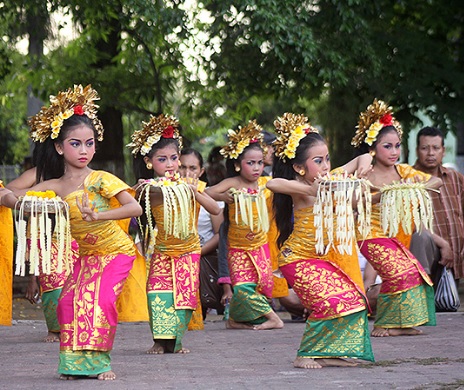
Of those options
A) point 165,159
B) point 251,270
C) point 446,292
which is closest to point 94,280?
point 165,159

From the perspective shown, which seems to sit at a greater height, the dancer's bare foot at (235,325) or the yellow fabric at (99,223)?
the yellow fabric at (99,223)

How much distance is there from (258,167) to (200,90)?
4.06m

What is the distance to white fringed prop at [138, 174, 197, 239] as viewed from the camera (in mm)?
7941

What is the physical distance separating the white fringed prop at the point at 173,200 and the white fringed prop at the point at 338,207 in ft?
3.98

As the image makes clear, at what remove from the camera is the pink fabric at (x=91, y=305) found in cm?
685

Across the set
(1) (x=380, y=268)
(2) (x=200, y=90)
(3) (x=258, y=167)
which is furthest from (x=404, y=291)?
(2) (x=200, y=90)

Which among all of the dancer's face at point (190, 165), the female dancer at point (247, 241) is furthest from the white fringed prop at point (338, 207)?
the dancer's face at point (190, 165)

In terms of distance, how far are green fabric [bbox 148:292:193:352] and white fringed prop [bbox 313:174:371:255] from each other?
1.64m

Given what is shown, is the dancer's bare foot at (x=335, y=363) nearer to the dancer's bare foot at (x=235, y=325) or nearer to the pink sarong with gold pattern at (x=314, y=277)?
the pink sarong with gold pattern at (x=314, y=277)

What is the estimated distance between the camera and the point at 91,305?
689 cm

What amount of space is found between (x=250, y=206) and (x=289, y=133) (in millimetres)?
2428

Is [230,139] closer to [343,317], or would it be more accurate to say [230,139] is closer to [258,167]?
[258,167]

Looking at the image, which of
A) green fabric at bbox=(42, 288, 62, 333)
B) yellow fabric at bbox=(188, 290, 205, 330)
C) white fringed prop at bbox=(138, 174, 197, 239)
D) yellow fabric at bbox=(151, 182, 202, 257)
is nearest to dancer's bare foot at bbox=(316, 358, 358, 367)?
white fringed prop at bbox=(138, 174, 197, 239)

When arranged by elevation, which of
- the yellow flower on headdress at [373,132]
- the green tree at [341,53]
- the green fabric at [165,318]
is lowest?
the green fabric at [165,318]
